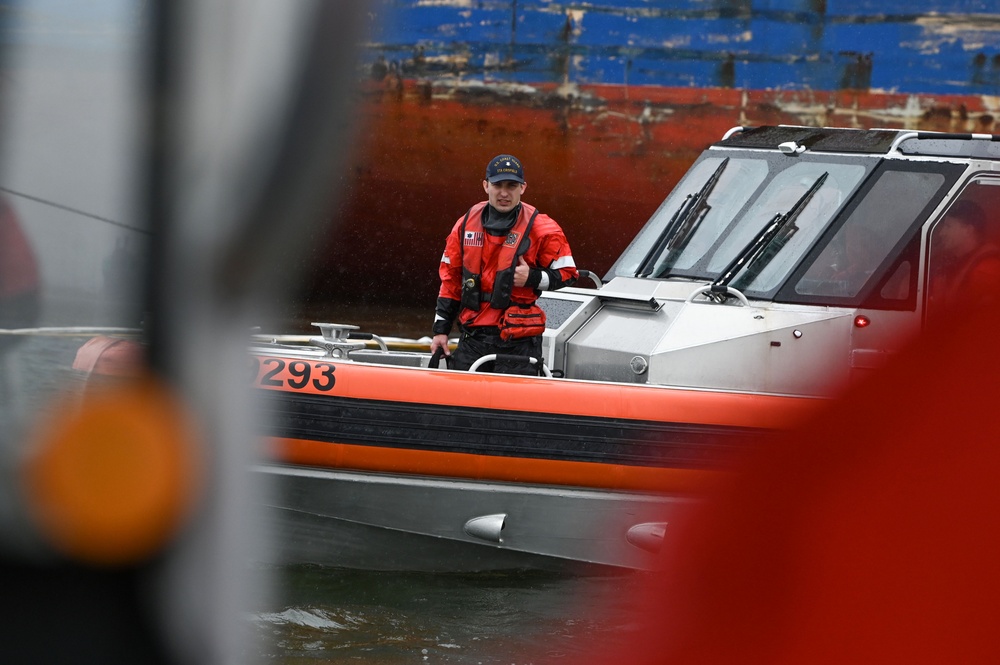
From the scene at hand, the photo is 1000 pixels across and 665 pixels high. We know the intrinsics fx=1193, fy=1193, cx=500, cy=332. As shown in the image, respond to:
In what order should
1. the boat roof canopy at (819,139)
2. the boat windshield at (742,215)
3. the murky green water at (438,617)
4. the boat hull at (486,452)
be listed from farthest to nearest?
the boat roof canopy at (819,139), the boat windshield at (742,215), the boat hull at (486,452), the murky green water at (438,617)

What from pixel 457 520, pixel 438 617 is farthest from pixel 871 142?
pixel 438 617

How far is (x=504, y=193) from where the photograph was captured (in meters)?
5.30

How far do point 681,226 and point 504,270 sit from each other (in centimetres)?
118

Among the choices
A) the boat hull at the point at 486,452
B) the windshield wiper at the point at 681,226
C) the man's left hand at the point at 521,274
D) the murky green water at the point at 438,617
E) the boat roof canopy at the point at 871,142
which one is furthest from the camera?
the windshield wiper at the point at 681,226

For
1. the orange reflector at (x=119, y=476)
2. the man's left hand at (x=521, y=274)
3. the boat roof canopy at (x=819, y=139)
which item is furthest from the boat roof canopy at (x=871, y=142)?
the orange reflector at (x=119, y=476)

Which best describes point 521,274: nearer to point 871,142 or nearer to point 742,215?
point 742,215

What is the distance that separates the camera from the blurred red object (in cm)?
88

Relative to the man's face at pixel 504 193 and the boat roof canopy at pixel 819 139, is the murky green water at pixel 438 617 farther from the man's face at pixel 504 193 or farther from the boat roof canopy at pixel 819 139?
the boat roof canopy at pixel 819 139

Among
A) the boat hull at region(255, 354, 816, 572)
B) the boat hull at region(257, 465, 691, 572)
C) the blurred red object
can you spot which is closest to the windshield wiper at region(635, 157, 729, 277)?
the boat hull at region(255, 354, 816, 572)

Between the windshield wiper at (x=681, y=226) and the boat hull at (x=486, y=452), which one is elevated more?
the windshield wiper at (x=681, y=226)

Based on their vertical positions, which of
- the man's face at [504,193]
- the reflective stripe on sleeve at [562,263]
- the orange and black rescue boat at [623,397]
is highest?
the man's face at [504,193]

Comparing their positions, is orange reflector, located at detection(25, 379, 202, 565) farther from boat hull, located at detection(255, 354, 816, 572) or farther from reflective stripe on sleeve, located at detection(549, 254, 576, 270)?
reflective stripe on sleeve, located at detection(549, 254, 576, 270)

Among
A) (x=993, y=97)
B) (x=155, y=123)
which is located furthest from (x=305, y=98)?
(x=993, y=97)

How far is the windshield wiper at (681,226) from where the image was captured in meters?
5.98
